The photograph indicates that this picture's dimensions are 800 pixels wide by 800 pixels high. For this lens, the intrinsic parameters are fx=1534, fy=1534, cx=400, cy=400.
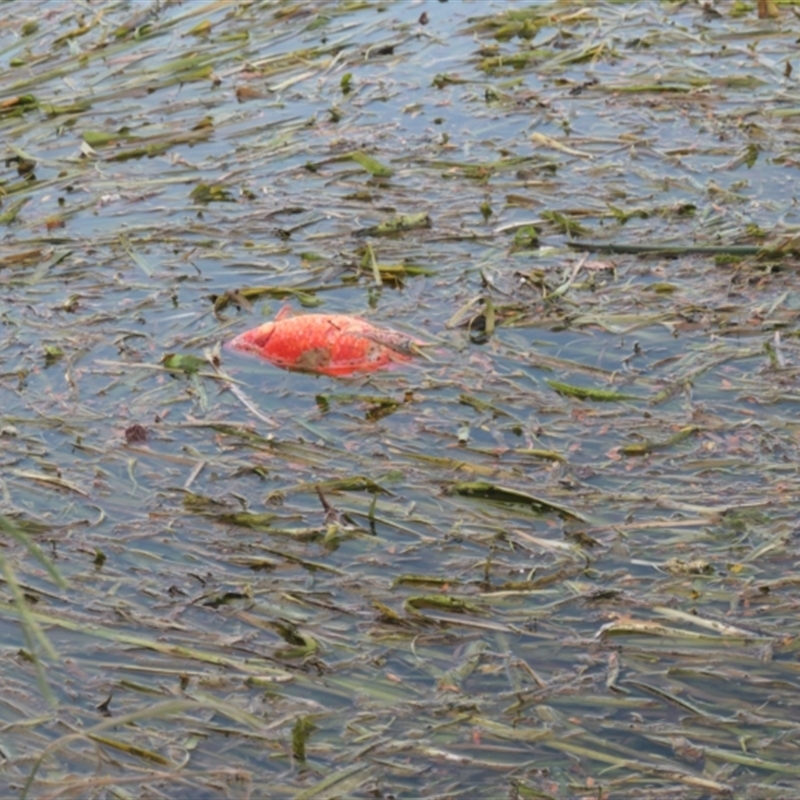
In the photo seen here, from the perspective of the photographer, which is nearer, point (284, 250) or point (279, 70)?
point (284, 250)

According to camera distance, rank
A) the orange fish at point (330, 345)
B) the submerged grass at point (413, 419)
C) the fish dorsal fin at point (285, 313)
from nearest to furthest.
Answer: the submerged grass at point (413, 419) < the orange fish at point (330, 345) < the fish dorsal fin at point (285, 313)

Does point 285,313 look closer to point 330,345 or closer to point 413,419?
point 330,345

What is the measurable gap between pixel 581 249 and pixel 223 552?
2.05 metres

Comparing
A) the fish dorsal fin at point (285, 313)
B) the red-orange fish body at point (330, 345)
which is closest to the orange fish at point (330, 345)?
the red-orange fish body at point (330, 345)

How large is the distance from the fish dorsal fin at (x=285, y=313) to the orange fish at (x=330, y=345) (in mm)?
123

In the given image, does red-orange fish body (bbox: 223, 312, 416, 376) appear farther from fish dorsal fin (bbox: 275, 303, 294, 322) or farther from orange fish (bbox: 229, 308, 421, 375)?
fish dorsal fin (bbox: 275, 303, 294, 322)

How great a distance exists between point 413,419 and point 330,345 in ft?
1.50

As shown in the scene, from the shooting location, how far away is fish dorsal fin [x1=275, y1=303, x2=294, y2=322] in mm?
4920

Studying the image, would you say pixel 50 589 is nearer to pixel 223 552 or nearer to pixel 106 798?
pixel 223 552

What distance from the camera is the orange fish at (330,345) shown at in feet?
15.3

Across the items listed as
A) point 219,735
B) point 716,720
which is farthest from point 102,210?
point 716,720

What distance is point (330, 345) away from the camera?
4.68 metres

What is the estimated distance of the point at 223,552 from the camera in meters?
3.80

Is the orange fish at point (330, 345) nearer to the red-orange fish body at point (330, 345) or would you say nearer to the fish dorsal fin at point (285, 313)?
the red-orange fish body at point (330, 345)
